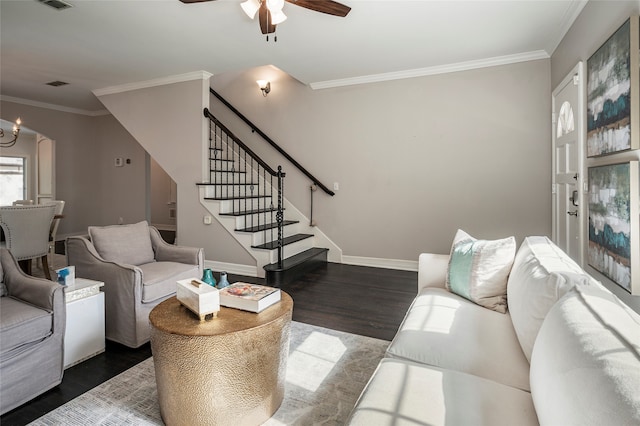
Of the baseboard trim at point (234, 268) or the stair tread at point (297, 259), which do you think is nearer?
the stair tread at point (297, 259)

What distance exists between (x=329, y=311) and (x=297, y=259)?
1432 mm

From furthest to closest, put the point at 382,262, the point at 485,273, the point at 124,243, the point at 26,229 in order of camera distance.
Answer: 1. the point at 382,262
2. the point at 26,229
3. the point at 124,243
4. the point at 485,273

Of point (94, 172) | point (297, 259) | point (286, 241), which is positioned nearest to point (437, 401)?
point (297, 259)

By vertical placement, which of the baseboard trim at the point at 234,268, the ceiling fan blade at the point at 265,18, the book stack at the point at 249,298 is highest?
the ceiling fan blade at the point at 265,18

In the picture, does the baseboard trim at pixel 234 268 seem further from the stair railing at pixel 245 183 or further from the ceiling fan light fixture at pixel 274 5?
the ceiling fan light fixture at pixel 274 5

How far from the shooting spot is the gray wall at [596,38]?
2078 millimetres

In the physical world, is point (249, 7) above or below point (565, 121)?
above

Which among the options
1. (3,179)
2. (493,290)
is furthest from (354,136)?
(3,179)

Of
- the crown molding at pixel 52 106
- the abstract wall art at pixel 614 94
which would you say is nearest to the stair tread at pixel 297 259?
the abstract wall art at pixel 614 94

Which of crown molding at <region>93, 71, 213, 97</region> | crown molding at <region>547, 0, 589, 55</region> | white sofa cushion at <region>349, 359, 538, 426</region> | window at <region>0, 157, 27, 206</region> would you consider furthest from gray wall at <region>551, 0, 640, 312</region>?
window at <region>0, 157, 27, 206</region>

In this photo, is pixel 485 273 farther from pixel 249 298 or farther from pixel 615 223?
pixel 249 298

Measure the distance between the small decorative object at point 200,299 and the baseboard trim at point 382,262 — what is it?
347 centimetres

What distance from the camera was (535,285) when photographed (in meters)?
1.53

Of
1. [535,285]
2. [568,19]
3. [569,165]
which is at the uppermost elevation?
[568,19]
